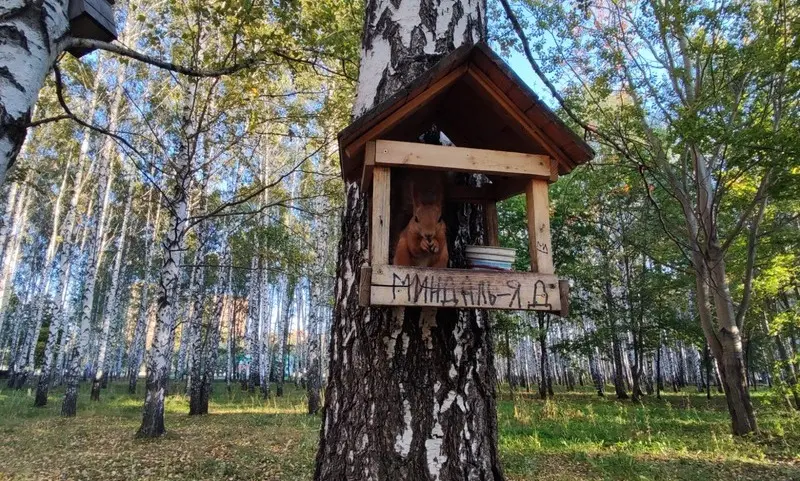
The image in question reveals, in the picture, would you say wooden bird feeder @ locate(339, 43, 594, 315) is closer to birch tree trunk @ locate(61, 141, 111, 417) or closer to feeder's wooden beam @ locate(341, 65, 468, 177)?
feeder's wooden beam @ locate(341, 65, 468, 177)

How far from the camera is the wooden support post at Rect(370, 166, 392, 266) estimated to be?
1.52m

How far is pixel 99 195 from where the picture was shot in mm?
13438

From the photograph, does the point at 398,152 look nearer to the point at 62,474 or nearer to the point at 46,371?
the point at 62,474

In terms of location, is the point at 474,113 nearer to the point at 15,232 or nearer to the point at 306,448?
the point at 306,448

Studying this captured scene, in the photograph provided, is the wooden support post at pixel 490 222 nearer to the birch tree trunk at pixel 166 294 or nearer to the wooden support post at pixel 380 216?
the wooden support post at pixel 380 216

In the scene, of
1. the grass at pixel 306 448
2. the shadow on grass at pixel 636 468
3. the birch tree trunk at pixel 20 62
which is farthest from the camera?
the grass at pixel 306 448

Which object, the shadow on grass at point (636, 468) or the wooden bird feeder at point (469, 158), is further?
the shadow on grass at point (636, 468)

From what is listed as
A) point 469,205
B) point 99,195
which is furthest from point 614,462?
point 99,195

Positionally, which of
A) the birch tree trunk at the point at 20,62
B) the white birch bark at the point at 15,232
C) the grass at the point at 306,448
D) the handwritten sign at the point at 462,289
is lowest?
the grass at the point at 306,448

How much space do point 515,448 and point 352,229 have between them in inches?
272

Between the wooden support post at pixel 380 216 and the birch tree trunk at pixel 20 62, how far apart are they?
4.86ft

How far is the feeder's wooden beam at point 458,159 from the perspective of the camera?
1.62 metres

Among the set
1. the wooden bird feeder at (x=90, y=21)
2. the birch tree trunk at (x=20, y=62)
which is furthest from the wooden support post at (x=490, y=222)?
the wooden bird feeder at (x=90, y=21)

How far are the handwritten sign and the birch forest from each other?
0.28 feet
